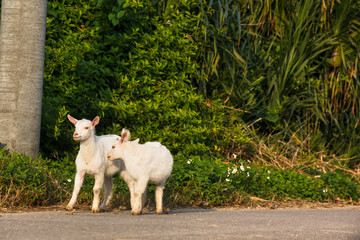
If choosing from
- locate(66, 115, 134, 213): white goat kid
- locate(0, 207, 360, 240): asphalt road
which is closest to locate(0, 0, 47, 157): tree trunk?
locate(66, 115, 134, 213): white goat kid

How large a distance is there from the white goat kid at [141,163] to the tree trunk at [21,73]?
5.12 feet

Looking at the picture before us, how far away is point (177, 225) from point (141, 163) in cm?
107

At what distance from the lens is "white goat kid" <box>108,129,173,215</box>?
6.94m

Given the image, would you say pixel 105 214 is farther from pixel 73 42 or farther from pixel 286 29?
pixel 286 29

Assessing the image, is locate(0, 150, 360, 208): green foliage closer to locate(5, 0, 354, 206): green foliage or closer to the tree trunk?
locate(5, 0, 354, 206): green foliage

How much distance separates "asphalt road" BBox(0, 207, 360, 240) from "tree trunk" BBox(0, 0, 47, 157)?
1.55m

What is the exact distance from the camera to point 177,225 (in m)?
6.15

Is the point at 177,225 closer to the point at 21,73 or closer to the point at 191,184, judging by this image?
the point at 191,184

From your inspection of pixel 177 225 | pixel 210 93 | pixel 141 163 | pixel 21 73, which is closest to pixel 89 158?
pixel 141 163

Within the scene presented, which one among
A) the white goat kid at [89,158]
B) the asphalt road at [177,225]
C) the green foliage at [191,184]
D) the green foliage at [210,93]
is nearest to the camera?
the asphalt road at [177,225]

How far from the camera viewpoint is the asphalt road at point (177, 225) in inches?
208

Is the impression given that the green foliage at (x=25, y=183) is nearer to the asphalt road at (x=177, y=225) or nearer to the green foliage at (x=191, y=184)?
the green foliage at (x=191, y=184)

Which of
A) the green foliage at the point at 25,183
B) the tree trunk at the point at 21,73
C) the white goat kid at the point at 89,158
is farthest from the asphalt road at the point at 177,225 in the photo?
the tree trunk at the point at 21,73

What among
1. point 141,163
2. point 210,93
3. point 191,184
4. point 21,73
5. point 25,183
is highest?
A: point 21,73
